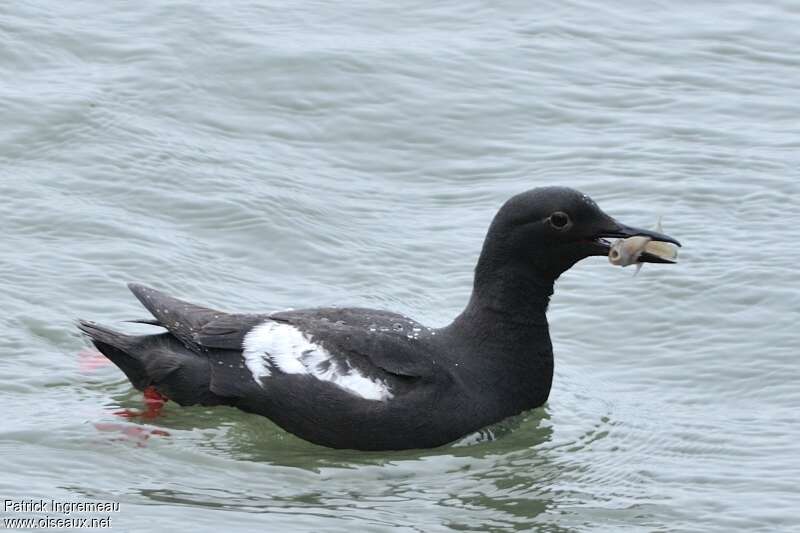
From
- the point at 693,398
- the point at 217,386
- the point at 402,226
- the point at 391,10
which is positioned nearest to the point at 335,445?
the point at 217,386

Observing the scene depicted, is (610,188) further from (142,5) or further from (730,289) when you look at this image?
(142,5)

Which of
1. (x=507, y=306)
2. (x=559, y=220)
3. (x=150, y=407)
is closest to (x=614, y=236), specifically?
(x=559, y=220)

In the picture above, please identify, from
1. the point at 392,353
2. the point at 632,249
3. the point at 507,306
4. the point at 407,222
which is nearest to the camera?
the point at 392,353

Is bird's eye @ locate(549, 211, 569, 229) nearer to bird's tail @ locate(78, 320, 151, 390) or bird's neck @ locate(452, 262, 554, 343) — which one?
bird's neck @ locate(452, 262, 554, 343)

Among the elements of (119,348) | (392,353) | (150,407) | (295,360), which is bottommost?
(150,407)

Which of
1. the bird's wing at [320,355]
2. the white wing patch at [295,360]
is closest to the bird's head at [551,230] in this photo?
the bird's wing at [320,355]

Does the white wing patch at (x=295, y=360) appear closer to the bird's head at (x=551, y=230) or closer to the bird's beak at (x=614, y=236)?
the bird's head at (x=551, y=230)

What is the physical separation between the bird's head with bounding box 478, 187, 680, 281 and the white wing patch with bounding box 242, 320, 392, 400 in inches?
43.6

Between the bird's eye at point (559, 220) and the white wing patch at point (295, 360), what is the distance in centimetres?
132

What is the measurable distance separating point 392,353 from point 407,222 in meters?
3.12

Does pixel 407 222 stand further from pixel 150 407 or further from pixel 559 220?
pixel 150 407

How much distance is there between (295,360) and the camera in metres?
8.81

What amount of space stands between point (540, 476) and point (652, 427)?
3.07ft

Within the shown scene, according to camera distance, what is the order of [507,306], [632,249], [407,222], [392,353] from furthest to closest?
[407,222], [507,306], [632,249], [392,353]
